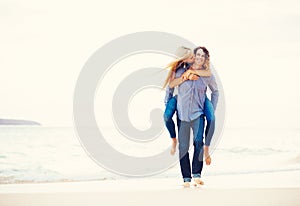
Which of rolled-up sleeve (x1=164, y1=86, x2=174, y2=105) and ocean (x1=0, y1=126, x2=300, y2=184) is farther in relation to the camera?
ocean (x1=0, y1=126, x2=300, y2=184)

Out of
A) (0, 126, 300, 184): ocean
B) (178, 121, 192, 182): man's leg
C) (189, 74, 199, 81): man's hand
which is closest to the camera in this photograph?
(189, 74, 199, 81): man's hand

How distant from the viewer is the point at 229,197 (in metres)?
5.39

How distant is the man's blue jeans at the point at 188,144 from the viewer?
6137mm

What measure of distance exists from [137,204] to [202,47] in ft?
7.07

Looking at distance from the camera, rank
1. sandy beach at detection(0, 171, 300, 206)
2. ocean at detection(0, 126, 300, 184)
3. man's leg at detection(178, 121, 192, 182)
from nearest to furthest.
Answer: sandy beach at detection(0, 171, 300, 206)
man's leg at detection(178, 121, 192, 182)
ocean at detection(0, 126, 300, 184)

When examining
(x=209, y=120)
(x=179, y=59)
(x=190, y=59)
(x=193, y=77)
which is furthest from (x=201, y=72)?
(x=209, y=120)

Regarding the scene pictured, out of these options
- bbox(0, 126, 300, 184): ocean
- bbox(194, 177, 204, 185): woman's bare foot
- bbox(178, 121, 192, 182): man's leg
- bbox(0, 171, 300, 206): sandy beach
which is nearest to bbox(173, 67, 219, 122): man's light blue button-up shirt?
bbox(178, 121, 192, 182): man's leg

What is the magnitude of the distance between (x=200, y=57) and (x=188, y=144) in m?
1.10

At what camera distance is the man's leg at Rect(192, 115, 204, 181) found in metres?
6.12

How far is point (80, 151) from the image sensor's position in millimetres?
22328

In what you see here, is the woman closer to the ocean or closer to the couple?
the couple

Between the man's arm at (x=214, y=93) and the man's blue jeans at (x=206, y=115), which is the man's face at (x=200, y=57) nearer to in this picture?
the man's arm at (x=214, y=93)

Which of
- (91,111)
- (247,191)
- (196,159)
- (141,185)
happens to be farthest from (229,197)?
(91,111)

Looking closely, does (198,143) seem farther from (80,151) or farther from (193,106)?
(80,151)
